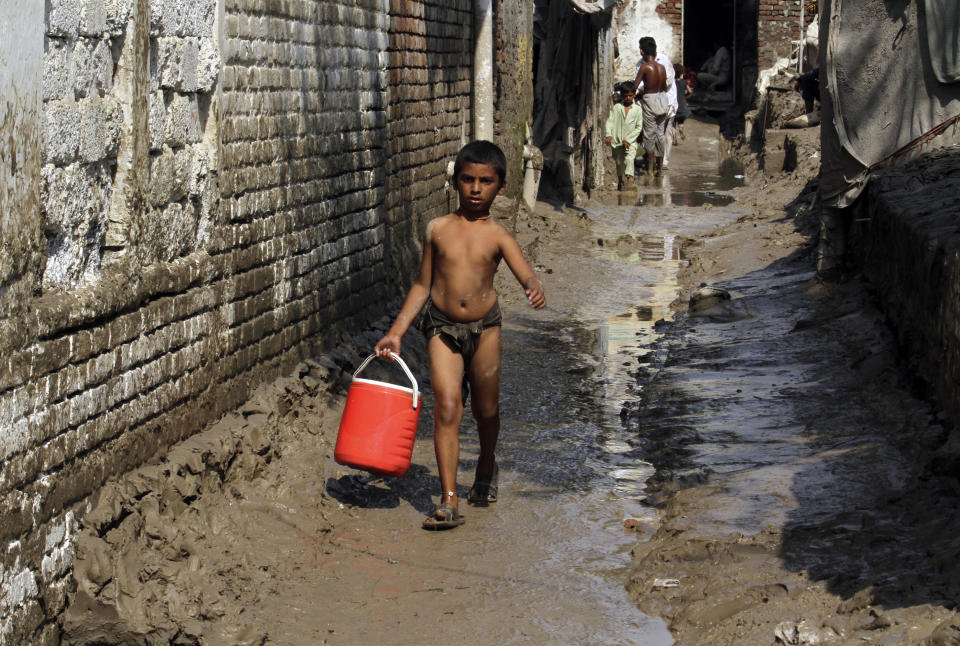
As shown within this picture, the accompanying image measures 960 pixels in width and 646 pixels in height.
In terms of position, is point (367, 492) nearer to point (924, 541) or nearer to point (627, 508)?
point (627, 508)

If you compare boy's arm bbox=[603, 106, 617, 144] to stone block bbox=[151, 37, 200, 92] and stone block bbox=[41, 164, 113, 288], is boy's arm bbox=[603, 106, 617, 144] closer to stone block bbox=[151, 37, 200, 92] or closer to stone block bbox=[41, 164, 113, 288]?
stone block bbox=[151, 37, 200, 92]

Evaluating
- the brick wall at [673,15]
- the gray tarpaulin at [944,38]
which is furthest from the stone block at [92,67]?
the brick wall at [673,15]

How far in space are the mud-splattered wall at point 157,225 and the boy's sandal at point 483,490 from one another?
1.13 m

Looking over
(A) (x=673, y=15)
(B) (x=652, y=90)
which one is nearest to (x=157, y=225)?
(B) (x=652, y=90)

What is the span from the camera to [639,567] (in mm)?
4605

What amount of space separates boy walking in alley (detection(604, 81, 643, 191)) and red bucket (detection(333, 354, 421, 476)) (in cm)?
1182

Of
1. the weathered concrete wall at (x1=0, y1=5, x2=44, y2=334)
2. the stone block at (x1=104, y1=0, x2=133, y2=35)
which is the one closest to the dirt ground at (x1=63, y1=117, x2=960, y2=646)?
the weathered concrete wall at (x1=0, y1=5, x2=44, y2=334)

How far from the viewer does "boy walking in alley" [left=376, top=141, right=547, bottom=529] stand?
16.3 ft

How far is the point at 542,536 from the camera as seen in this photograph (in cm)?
494

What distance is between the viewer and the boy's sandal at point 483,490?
17.3 ft

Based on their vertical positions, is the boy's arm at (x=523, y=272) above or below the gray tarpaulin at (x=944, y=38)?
below

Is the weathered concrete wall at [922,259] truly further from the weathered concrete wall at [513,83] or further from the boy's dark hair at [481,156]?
the weathered concrete wall at [513,83]

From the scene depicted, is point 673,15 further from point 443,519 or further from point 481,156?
point 443,519

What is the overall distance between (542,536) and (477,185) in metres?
1.44
